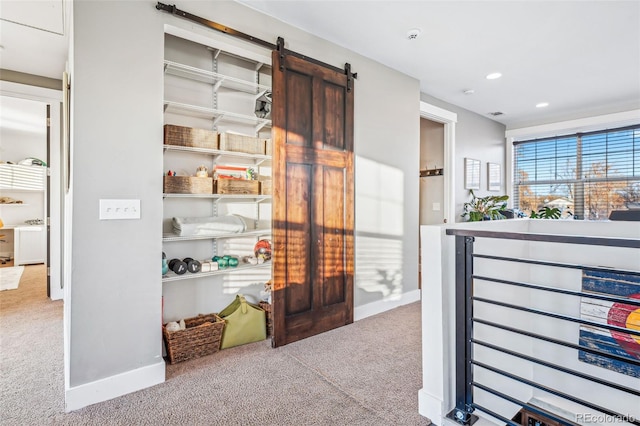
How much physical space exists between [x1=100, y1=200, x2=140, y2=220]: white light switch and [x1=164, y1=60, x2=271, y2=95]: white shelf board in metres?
0.98

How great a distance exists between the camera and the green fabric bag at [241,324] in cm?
267

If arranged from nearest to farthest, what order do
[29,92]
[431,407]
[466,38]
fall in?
[431,407] → [466,38] → [29,92]

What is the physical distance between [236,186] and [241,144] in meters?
0.34

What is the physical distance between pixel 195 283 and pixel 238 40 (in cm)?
191

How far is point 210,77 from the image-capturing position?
9.09 feet

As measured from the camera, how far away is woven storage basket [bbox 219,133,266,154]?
103 inches

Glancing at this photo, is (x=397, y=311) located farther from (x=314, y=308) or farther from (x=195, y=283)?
(x=195, y=283)

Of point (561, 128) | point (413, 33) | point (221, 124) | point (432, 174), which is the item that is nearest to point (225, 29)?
point (221, 124)

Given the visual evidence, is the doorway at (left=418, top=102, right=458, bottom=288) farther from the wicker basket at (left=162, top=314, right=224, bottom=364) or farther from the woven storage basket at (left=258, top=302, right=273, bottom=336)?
the wicker basket at (left=162, top=314, right=224, bottom=364)

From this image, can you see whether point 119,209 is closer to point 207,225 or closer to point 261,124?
point 207,225

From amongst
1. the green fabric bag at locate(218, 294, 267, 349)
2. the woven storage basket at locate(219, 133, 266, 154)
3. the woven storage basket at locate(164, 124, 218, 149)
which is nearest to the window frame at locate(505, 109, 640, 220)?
the woven storage basket at locate(219, 133, 266, 154)

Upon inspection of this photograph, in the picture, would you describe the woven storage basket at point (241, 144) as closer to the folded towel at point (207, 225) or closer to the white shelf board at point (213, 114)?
the white shelf board at point (213, 114)

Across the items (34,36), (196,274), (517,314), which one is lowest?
(517,314)

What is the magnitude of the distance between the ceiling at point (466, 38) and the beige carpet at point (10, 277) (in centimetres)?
283
